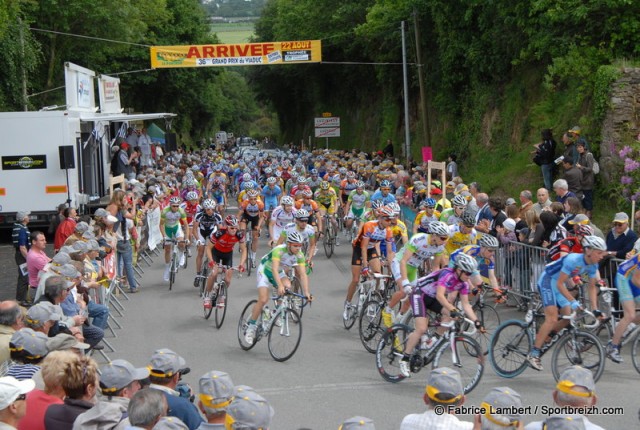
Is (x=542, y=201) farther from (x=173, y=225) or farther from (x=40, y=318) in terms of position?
(x=40, y=318)

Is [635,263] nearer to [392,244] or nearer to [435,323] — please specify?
[435,323]

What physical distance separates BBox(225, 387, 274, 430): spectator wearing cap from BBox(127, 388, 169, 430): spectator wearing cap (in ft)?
1.66

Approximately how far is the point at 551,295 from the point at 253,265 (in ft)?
33.1

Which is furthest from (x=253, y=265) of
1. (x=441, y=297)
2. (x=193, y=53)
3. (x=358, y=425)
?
(x=193, y=53)

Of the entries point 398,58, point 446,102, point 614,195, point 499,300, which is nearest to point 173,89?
point 398,58

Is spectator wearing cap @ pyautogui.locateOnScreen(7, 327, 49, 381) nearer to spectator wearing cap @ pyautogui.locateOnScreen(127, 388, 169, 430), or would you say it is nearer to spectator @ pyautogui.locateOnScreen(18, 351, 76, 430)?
spectator @ pyautogui.locateOnScreen(18, 351, 76, 430)

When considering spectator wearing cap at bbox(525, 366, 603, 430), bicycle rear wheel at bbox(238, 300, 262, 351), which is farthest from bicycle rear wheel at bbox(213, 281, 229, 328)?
spectator wearing cap at bbox(525, 366, 603, 430)

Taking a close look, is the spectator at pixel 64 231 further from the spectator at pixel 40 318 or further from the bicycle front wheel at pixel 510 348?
the bicycle front wheel at pixel 510 348

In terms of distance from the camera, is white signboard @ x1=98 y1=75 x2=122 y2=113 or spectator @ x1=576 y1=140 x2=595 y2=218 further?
white signboard @ x1=98 y1=75 x2=122 y2=113

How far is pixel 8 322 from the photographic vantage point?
27.5 feet

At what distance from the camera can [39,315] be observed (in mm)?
8141

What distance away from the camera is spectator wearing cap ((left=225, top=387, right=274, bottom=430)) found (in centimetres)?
516

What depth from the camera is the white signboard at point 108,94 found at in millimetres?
33094

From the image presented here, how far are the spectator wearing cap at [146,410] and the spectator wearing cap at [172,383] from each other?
0.79 metres
